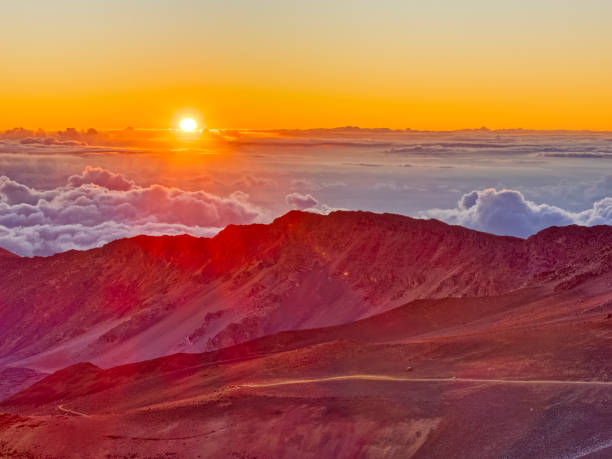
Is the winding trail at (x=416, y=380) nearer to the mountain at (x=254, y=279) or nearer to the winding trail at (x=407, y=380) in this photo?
the winding trail at (x=407, y=380)

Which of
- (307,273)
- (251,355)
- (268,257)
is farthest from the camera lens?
(268,257)

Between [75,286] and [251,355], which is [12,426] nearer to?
[251,355]

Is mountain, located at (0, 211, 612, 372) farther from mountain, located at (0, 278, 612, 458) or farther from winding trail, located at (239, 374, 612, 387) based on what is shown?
winding trail, located at (239, 374, 612, 387)

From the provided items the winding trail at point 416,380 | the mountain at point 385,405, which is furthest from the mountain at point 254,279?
the winding trail at point 416,380

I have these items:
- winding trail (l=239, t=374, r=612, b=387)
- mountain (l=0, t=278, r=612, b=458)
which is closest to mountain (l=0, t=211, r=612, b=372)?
mountain (l=0, t=278, r=612, b=458)

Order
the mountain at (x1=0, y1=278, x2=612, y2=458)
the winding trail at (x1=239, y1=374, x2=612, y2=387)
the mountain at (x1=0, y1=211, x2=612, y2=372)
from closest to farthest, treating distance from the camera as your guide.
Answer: the mountain at (x1=0, y1=278, x2=612, y2=458) < the winding trail at (x1=239, y1=374, x2=612, y2=387) < the mountain at (x1=0, y1=211, x2=612, y2=372)

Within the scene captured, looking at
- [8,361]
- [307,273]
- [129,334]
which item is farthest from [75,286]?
[307,273]

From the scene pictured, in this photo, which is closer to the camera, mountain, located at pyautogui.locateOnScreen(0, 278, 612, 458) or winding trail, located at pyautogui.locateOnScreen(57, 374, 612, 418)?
mountain, located at pyautogui.locateOnScreen(0, 278, 612, 458)

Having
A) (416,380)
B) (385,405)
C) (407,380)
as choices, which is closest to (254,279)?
(407,380)

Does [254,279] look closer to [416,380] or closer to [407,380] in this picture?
[407,380]
